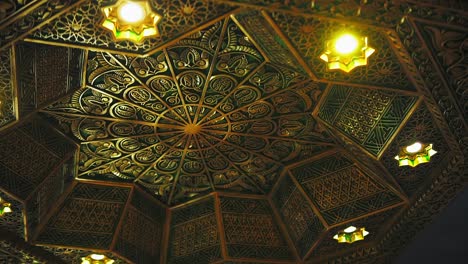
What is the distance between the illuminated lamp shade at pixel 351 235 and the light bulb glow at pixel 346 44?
2.68m

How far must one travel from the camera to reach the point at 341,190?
6.13 meters

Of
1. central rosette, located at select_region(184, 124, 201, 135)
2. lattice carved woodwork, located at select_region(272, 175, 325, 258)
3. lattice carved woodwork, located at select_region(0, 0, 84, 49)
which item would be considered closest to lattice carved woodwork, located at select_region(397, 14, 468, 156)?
lattice carved woodwork, located at select_region(272, 175, 325, 258)

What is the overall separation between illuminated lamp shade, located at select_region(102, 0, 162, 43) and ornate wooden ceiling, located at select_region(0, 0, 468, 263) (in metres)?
0.12

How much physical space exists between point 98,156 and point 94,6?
8.13 ft

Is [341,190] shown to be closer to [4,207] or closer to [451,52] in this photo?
[451,52]

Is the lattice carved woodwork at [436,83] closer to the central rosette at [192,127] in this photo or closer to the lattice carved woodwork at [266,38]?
the lattice carved woodwork at [266,38]

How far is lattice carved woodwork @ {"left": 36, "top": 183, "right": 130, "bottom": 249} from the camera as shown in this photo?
242 inches

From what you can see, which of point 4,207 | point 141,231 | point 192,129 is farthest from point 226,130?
point 4,207

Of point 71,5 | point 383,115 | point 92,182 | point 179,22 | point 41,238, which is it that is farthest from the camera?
point 92,182

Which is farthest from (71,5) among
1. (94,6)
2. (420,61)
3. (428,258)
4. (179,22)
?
(428,258)

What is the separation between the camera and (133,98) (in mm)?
5492

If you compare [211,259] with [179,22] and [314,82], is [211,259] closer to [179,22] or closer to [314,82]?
[314,82]

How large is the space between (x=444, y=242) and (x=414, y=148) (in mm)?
3910

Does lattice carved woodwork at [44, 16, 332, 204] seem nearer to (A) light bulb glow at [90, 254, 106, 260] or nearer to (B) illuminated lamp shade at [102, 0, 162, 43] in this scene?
(B) illuminated lamp shade at [102, 0, 162, 43]
